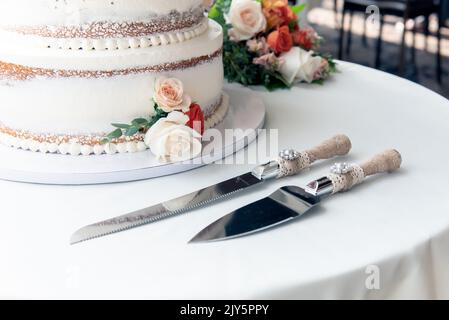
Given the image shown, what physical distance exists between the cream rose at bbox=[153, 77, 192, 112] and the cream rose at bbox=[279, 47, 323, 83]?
1.69 ft

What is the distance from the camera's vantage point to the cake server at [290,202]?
80cm

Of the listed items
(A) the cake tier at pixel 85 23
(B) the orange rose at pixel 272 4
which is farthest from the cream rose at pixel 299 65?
(A) the cake tier at pixel 85 23

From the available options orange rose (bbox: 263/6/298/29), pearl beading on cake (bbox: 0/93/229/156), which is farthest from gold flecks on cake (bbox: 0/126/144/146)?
orange rose (bbox: 263/6/298/29)

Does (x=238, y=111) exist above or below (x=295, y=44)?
below

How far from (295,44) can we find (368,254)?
884 mm

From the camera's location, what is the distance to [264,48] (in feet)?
4.83

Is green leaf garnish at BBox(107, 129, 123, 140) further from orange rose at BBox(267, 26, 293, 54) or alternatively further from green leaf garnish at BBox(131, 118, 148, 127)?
orange rose at BBox(267, 26, 293, 54)

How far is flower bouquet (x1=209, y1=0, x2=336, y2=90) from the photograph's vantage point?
1459 mm

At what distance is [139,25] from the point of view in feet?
3.26

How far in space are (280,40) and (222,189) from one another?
67 cm

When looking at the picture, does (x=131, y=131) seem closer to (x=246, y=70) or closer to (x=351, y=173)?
(x=351, y=173)
